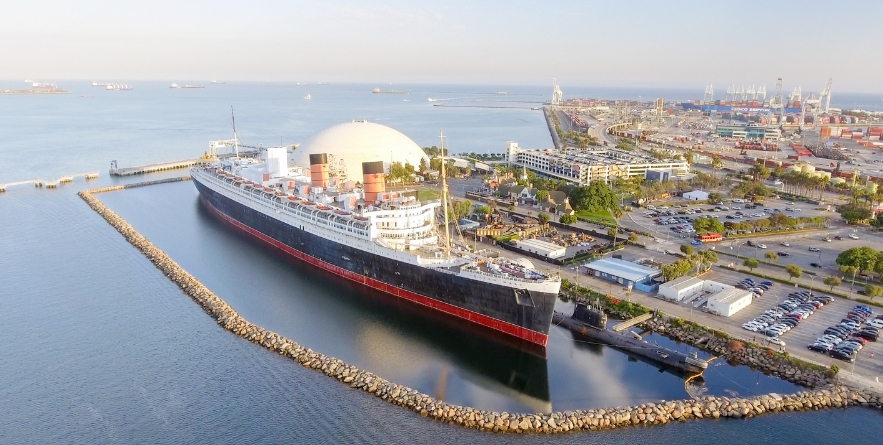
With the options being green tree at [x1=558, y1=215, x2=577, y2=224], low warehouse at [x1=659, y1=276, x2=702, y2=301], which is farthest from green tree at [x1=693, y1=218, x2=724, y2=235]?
low warehouse at [x1=659, y1=276, x2=702, y2=301]

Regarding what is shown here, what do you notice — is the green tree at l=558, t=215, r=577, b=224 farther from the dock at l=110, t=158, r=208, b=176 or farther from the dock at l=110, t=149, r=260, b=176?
the dock at l=110, t=158, r=208, b=176

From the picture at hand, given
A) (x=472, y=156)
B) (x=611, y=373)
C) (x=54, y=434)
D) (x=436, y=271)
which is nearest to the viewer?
(x=54, y=434)

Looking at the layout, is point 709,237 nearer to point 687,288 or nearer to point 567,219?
point 567,219

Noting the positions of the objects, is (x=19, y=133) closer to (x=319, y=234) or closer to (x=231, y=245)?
(x=231, y=245)

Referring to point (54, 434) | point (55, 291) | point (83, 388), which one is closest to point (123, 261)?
point (55, 291)

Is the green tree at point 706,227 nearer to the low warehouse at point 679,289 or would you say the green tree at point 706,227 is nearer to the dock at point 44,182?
the low warehouse at point 679,289

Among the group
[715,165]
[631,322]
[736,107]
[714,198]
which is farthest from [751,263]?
[736,107]

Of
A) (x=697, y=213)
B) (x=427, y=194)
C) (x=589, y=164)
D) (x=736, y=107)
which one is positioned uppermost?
(x=736, y=107)
